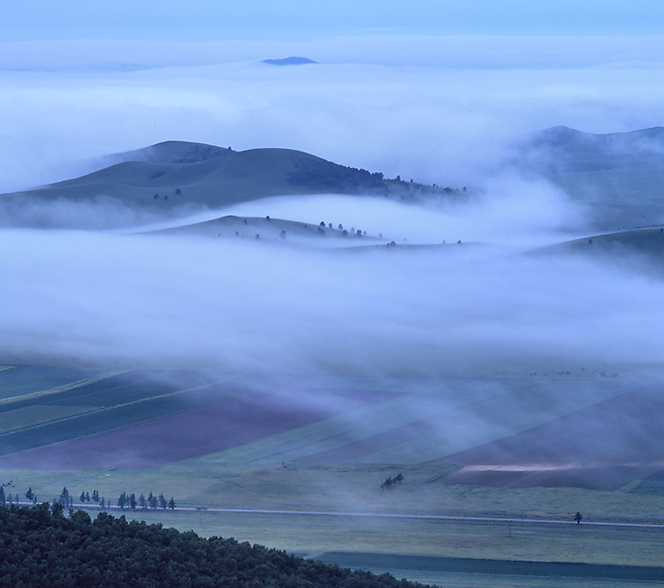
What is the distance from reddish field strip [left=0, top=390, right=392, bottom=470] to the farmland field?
Answer: 0.95ft

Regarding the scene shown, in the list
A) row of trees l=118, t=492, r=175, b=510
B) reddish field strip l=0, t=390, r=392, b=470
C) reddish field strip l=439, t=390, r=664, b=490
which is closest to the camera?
row of trees l=118, t=492, r=175, b=510

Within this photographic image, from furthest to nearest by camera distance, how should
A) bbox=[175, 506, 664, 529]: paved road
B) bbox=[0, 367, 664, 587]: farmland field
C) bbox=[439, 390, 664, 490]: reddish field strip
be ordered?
bbox=[439, 390, 664, 490]: reddish field strip
bbox=[175, 506, 664, 529]: paved road
bbox=[0, 367, 664, 587]: farmland field

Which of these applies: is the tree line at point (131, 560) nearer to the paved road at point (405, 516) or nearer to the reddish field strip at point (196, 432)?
the paved road at point (405, 516)

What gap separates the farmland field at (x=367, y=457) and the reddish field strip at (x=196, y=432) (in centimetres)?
29

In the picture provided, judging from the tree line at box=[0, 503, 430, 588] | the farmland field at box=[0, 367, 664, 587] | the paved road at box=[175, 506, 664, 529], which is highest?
the farmland field at box=[0, 367, 664, 587]

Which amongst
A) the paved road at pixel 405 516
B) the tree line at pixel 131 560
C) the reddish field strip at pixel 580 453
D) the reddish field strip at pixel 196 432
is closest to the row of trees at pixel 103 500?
the paved road at pixel 405 516

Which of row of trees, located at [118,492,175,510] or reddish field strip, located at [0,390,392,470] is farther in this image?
reddish field strip, located at [0,390,392,470]

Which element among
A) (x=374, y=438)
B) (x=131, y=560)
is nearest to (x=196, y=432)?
(x=374, y=438)

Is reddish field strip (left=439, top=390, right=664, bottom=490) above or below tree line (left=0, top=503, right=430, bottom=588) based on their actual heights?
above

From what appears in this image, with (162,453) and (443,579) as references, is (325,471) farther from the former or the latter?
(443,579)

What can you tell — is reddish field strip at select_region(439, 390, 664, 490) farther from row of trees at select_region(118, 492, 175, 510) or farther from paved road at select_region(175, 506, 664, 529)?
row of trees at select_region(118, 492, 175, 510)

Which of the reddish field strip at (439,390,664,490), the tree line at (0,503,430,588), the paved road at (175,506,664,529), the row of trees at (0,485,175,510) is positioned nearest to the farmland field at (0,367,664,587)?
the reddish field strip at (439,390,664,490)

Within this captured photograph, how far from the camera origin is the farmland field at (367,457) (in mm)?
85812

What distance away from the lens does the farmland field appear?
85.8 metres
